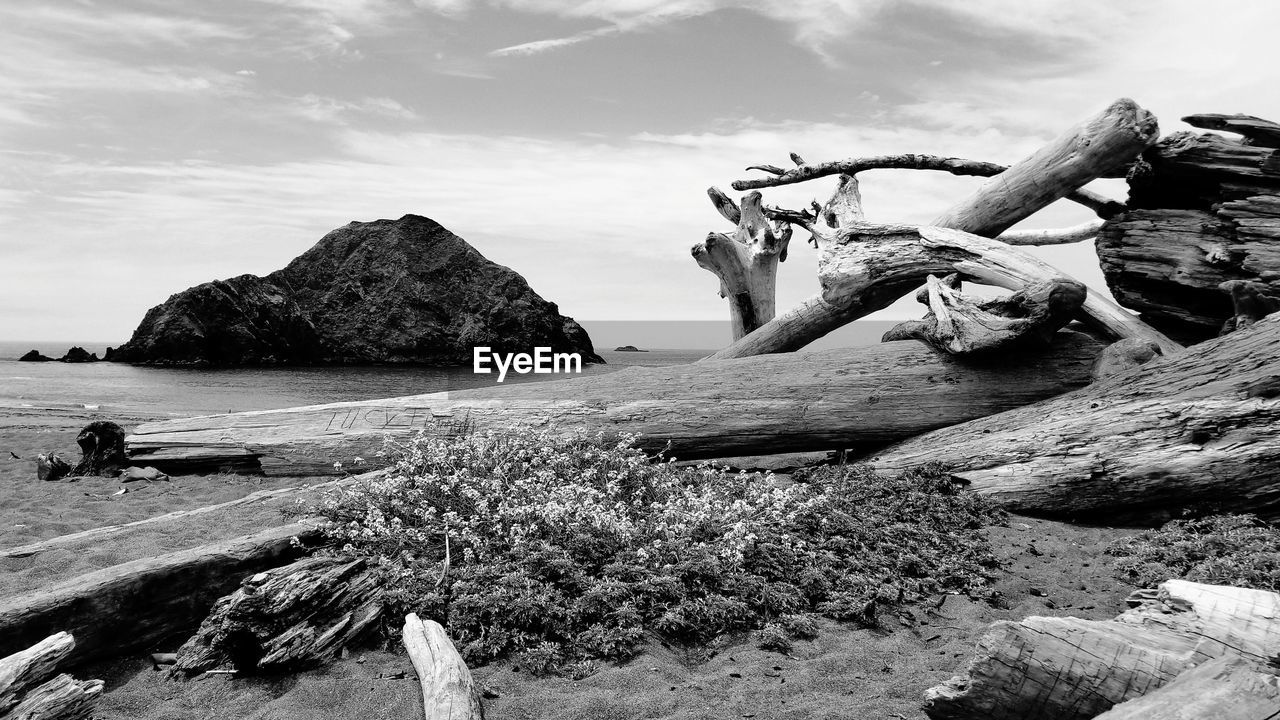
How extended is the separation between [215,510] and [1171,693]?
850 centimetres

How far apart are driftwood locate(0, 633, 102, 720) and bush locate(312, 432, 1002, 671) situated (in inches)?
74.5

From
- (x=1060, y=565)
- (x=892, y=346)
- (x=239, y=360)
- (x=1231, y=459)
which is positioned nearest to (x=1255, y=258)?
(x=1231, y=459)

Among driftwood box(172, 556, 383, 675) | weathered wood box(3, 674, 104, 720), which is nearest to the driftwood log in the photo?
driftwood box(172, 556, 383, 675)

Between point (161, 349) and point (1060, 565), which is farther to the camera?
point (161, 349)

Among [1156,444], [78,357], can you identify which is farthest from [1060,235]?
[78,357]

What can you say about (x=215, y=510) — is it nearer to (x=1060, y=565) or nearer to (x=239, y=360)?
(x=1060, y=565)

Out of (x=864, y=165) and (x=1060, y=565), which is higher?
(x=864, y=165)

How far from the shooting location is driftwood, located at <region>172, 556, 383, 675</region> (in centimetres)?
523

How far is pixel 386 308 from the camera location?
274 feet

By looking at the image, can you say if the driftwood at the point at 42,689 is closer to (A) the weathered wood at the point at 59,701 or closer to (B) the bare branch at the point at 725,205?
(A) the weathered wood at the point at 59,701

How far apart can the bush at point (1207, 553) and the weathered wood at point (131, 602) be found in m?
7.21

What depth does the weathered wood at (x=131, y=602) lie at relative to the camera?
17.2 ft

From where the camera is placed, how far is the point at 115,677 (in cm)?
536
